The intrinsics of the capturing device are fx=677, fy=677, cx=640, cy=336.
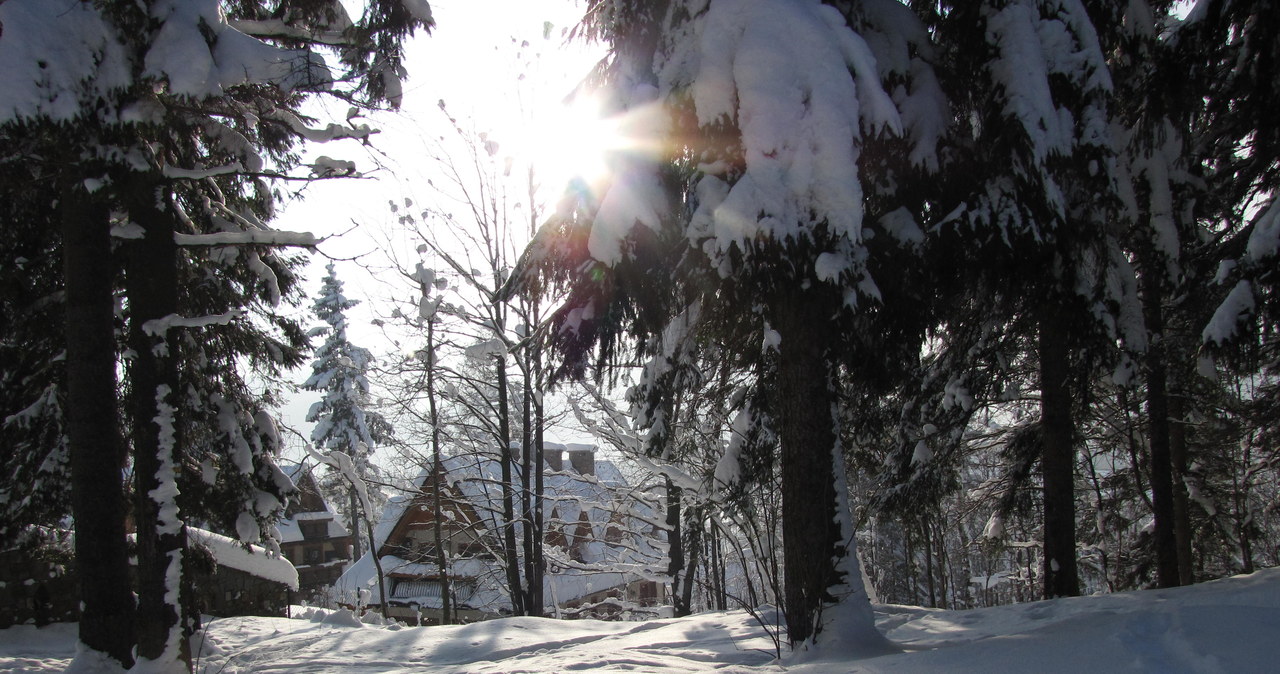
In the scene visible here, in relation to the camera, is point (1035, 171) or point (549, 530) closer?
point (1035, 171)

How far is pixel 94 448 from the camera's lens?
5.86 metres

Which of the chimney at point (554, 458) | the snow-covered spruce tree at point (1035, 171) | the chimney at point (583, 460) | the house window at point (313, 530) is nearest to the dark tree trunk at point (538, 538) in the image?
the chimney at point (554, 458)

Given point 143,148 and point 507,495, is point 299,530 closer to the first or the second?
point 507,495

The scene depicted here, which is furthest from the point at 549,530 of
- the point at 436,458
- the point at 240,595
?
the point at 240,595

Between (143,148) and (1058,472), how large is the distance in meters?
9.68

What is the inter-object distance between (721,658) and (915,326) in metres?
3.35

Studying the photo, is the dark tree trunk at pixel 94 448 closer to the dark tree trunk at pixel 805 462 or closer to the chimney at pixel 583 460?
the dark tree trunk at pixel 805 462

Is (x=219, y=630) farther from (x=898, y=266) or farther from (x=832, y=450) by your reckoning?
(x=898, y=266)

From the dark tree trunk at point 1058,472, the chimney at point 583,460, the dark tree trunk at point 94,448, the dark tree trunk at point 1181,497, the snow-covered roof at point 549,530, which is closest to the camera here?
the dark tree trunk at point 94,448

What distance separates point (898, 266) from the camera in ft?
17.7

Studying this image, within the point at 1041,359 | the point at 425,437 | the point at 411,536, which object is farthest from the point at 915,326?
the point at 411,536

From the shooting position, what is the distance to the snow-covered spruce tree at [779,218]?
4.49m

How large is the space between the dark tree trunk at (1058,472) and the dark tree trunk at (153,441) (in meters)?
8.81

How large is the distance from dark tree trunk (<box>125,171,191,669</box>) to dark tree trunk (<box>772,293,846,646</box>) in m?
5.46
